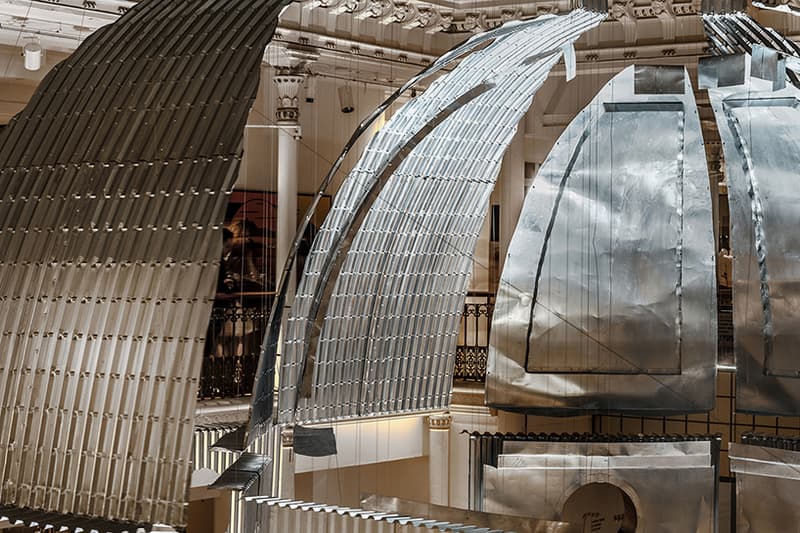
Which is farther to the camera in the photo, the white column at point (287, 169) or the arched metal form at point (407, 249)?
the white column at point (287, 169)

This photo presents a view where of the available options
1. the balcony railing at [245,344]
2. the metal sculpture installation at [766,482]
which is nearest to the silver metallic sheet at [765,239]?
the metal sculpture installation at [766,482]

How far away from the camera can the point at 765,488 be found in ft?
33.2

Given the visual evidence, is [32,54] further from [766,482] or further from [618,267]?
[766,482]

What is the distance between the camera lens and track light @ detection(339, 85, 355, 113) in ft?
48.3

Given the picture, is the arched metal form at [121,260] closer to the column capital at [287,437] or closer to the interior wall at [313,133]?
the column capital at [287,437]

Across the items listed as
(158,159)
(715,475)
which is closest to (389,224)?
(715,475)

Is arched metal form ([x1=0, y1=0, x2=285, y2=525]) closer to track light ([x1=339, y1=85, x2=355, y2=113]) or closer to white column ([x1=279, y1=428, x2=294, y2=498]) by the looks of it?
white column ([x1=279, y1=428, x2=294, y2=498])

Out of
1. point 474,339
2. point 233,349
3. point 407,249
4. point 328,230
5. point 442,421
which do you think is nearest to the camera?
point 328,230

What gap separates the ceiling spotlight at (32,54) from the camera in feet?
39.4

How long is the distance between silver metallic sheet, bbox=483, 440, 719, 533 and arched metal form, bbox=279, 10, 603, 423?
1.42 metres

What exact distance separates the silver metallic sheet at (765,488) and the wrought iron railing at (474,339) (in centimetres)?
498

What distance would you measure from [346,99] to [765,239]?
6034mm

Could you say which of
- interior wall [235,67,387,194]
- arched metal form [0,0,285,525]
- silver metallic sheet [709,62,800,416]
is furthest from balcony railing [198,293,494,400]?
arched metal form [0,0,285,525]

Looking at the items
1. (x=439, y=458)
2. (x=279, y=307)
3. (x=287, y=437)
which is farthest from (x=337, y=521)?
(x=439, y=458)
